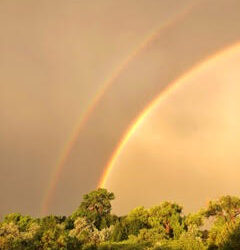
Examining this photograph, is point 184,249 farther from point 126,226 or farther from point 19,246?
point 126,226

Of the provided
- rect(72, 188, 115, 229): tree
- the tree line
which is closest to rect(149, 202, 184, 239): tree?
the tree line

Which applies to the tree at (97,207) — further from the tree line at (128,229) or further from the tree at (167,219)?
the tree at (167,219)

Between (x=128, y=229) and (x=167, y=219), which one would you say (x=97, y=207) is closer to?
(x=167, y=219)

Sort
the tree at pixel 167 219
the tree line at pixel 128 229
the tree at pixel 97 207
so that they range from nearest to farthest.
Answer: the tree line at pixel 128 229 < the tree at pixel 167 219 < the tree at pixel 97 207

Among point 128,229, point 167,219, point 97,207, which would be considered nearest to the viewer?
point 128,229

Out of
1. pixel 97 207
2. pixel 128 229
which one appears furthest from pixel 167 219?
pixel 97 207

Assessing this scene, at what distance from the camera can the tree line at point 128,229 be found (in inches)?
1294

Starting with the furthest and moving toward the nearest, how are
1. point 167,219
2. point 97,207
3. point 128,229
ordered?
point 97,207 < point 167,219 < point 128,229

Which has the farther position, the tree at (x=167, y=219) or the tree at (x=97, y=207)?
the tree at (x=97, y=207)

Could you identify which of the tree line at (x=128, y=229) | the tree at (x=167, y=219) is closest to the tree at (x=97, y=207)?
the tree line at (x=128, y=229)

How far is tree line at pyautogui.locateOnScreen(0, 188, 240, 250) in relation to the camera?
32.9 m

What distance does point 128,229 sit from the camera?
83312 millimetres

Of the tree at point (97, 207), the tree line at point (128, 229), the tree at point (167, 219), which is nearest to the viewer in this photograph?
the tree line at point (128, 229)

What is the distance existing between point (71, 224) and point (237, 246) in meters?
81.0
